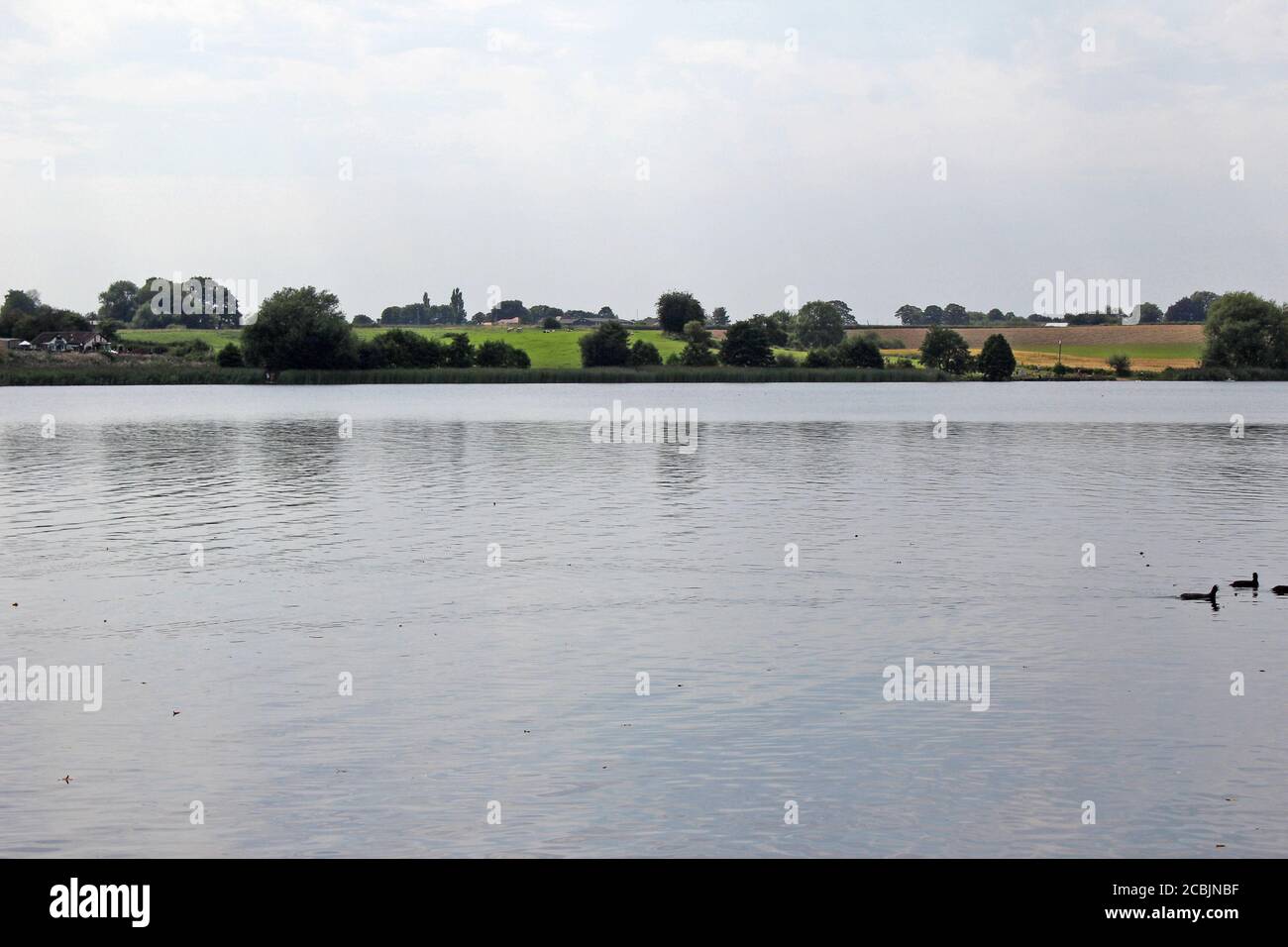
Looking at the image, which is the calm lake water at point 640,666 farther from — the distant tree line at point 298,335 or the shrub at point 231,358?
the shrub at point 231,358

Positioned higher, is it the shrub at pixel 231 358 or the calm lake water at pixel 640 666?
the shrub at pixel 231 358

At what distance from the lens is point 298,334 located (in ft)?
Result: 615

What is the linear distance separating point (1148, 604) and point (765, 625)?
7.86m

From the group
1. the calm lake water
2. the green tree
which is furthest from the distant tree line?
the calm lake water

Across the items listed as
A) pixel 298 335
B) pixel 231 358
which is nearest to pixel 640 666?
pixel 298 335

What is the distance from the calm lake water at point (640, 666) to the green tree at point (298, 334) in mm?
140199

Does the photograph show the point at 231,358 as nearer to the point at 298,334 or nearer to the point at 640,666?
the point at 298,334

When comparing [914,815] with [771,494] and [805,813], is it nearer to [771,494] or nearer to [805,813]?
[805,813]

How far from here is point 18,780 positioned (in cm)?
1556

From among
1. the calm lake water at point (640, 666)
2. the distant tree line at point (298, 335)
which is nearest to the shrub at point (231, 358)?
the distant tree line at point (298, 335)

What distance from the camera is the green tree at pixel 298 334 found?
618 feet

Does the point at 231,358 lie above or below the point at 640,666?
above

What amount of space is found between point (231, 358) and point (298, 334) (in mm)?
15943
